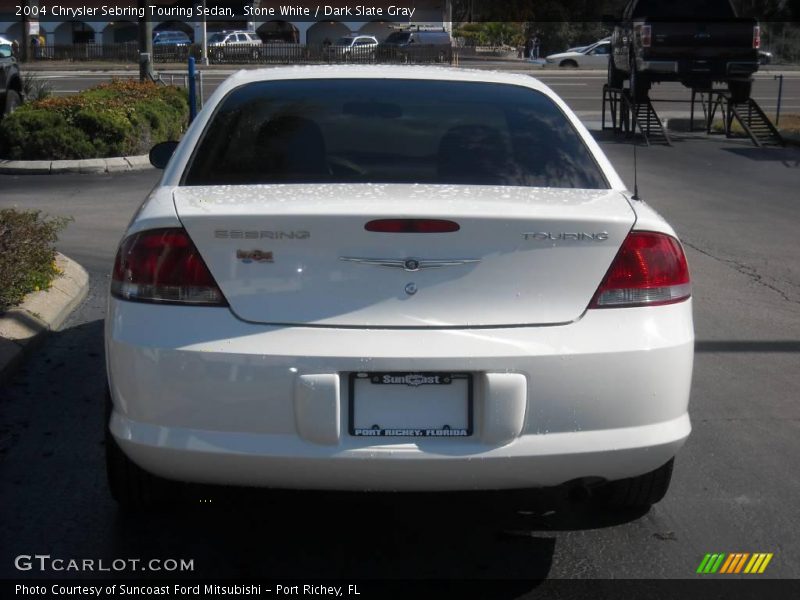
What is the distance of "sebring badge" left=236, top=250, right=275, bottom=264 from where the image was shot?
11.3 feet

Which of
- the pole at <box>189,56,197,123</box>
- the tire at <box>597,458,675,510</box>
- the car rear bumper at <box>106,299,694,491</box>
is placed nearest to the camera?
the car rear bumper at <box>106,299,694,491</box>

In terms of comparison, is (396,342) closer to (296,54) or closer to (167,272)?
(167,272)

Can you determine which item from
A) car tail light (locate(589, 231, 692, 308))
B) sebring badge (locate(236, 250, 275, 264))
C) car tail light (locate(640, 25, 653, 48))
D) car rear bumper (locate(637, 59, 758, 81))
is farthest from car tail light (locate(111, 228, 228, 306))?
car rear bumper (locate(637, 59, 758, 81))

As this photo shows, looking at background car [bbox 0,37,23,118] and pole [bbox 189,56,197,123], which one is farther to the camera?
pole [bbox 189,56,197,123]

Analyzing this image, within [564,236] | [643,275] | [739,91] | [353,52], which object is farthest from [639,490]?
[353,52]

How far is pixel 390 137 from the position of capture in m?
4.71

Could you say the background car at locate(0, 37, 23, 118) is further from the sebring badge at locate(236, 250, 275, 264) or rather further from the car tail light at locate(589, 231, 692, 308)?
the car tail light at locate(589, 231, 692, 308)

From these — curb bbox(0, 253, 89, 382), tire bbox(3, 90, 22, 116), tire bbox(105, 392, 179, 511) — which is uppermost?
tire bbox(3, 90, 22, 116)

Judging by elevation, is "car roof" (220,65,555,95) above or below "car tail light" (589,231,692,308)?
above

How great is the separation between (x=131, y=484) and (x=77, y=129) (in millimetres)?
11849

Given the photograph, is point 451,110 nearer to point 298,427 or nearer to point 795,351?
point 298,427

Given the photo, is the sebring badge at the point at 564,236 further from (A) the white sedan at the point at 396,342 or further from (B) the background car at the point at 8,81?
(B) the background car at the point at 8,81

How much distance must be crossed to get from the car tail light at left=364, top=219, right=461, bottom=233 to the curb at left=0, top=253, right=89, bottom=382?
2974mm

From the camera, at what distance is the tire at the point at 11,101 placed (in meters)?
17.1
